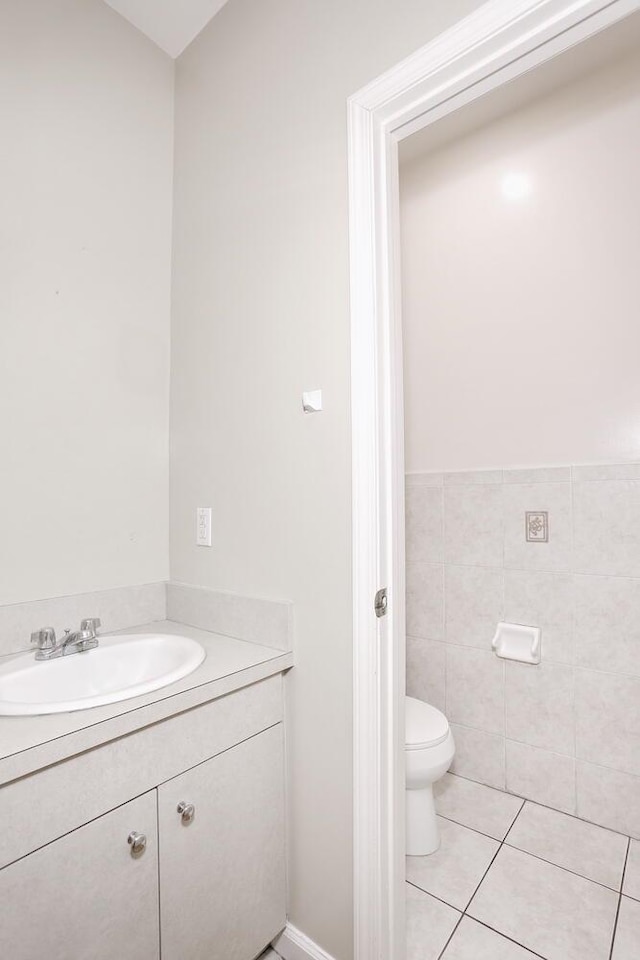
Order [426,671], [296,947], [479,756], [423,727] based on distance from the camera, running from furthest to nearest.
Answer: [426,671], [479,756], [423,727], [296,947]

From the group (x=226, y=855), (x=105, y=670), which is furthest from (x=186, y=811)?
(x=105, y=670)

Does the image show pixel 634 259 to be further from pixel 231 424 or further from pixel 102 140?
pixel 102 140

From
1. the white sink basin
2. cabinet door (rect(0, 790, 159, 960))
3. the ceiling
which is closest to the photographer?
cabinet door (rect(0, 790, 159, 960))

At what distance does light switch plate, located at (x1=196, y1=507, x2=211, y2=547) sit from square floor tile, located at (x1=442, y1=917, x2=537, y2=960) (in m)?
1.28

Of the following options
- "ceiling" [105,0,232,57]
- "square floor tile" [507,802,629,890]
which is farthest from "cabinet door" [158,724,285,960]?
"ceiling" [105,0,232,57]

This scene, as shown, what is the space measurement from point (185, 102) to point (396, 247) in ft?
3.73

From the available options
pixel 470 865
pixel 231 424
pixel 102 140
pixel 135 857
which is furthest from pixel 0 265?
pixel 470 865

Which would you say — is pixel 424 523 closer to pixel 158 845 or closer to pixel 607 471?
pixel 607 471

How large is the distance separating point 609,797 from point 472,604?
0.79 meters

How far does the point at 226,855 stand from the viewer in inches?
42.0

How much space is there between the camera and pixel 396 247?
3.86 ft

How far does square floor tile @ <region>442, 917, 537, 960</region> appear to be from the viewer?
48.3 inches

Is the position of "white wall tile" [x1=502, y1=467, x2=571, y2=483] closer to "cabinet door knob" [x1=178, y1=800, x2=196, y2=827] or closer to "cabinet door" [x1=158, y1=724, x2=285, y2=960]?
"cabinet door" [x1=158, y1=724, x2=285, y2=960]

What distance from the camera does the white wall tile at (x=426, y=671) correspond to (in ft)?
6.92
